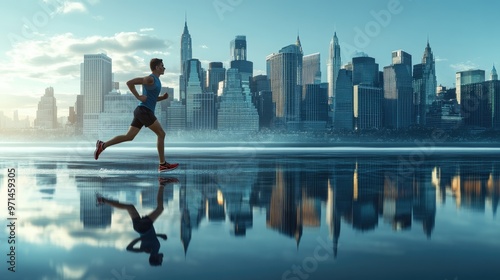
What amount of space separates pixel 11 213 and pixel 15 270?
283 cm

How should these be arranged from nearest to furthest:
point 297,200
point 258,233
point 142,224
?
point 258,233
point 142,224
point 297,200

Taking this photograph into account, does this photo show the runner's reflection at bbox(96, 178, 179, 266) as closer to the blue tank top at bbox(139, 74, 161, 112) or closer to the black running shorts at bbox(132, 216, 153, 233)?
the black running shorts at bbox(132, 216, 153, 233)

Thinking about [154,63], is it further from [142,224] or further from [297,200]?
[142,224]

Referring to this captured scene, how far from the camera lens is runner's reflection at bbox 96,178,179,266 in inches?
148

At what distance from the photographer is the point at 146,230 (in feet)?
15.5

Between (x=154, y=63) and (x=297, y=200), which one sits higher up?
(x=154, y=63)

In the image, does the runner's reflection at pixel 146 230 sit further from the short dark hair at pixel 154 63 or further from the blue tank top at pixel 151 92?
the short dark hair at pixel 154 63

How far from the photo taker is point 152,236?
14.5 ft

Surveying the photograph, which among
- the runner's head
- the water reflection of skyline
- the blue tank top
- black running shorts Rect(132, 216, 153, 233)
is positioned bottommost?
the water reflection of skyline

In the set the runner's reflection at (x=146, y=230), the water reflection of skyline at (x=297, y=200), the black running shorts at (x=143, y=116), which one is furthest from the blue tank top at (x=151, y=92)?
the runner's reflection at (x=146, y=230)

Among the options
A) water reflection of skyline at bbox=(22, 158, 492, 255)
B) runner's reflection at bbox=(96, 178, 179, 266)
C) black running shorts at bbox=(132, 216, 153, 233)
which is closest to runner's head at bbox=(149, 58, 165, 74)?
water reflection of skyline at bbox=(22, 158, 492, 255)

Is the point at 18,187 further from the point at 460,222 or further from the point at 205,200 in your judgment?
the point at 460,222

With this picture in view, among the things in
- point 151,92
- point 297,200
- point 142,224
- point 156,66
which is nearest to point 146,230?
point 142,224

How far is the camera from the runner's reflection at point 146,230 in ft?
12.3
